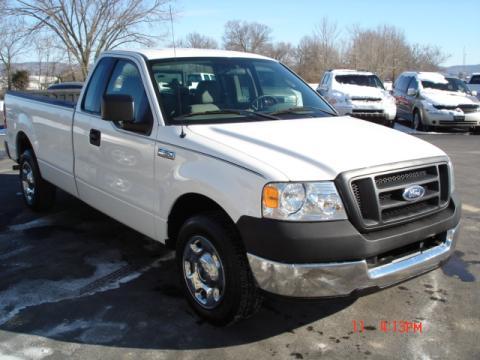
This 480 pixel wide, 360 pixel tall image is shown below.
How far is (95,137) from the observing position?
177 inches

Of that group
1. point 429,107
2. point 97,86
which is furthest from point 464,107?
point 97,86

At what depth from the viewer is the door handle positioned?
4445 mm

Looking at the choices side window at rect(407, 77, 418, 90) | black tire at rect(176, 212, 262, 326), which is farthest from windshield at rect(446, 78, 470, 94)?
black tire at rect(176, 212, 262, 326)

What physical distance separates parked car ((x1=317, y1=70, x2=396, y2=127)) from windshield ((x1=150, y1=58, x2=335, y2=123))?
9.61 m

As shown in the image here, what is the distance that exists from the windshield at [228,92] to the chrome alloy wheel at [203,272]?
0.93 meters

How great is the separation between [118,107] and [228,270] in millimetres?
1473

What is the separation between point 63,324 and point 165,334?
73 cm

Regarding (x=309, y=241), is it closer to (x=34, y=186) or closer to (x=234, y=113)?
(x=234, y=113)


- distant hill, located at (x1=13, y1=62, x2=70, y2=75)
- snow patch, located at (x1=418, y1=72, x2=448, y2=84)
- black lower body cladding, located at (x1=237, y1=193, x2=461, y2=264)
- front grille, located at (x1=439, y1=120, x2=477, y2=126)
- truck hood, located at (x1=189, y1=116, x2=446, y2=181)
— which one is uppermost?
distant hill, located at (x1=13, y1=62, x2=70, y2=75)

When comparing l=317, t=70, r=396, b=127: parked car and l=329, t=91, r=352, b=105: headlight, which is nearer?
l=317, t=70, r=396, b=127: parked car

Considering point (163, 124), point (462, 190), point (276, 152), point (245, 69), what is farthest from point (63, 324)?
point (462, 190)

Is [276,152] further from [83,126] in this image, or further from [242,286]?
[83,126]

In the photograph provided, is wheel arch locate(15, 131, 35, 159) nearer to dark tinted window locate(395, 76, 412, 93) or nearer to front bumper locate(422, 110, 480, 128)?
front bumper locate(422, 110, 480, 128)
